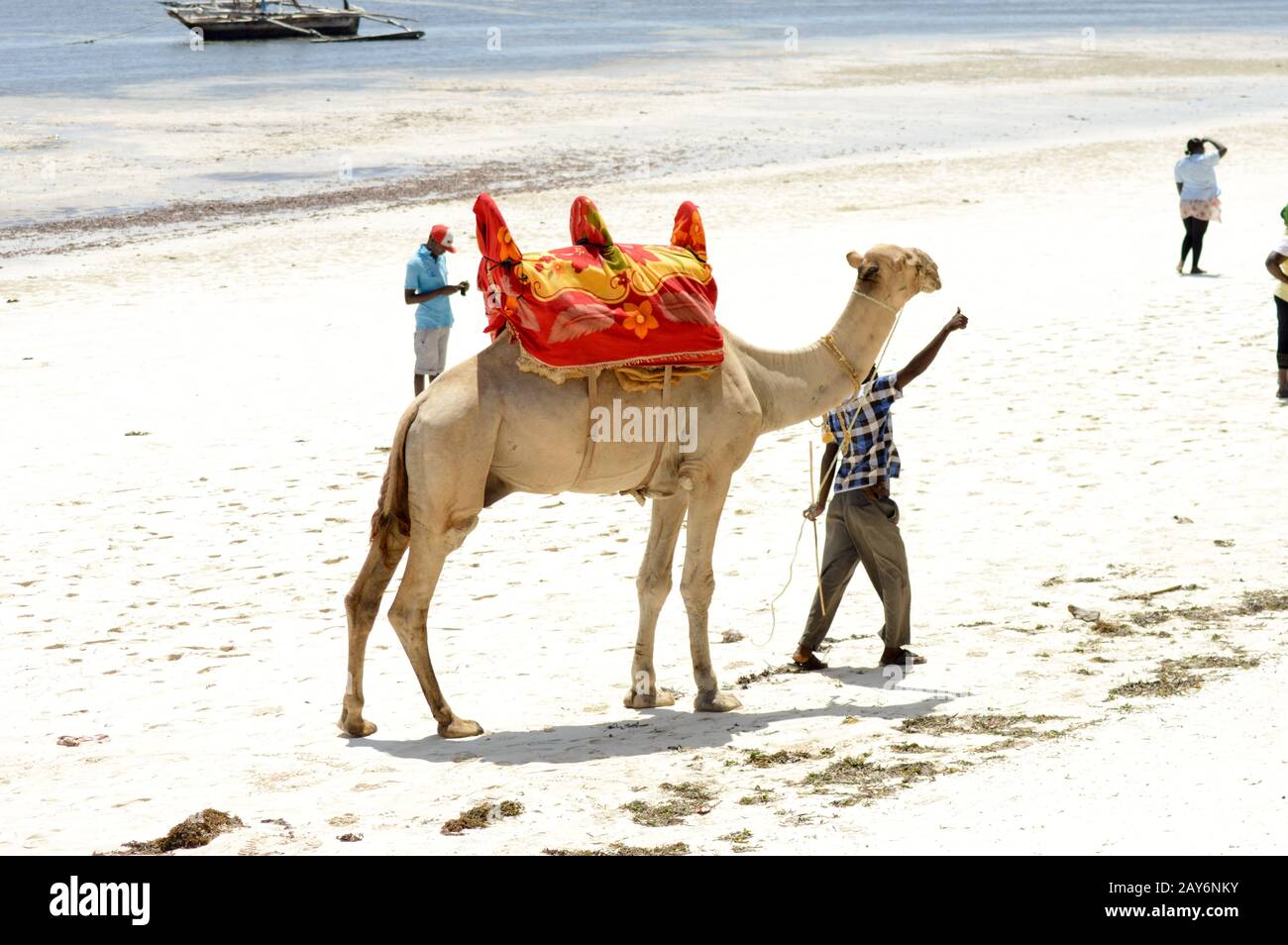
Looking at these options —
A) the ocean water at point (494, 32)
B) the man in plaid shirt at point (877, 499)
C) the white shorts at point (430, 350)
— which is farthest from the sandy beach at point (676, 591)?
the ocean water at point (494, 32)

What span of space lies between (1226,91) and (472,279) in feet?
109

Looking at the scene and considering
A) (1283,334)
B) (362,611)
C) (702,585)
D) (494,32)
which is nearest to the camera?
(362,611)

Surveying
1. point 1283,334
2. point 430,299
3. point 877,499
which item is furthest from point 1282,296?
point 430,299

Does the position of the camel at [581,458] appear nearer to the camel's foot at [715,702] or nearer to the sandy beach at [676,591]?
the camel's foot at [715,702]

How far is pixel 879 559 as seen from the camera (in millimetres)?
8164

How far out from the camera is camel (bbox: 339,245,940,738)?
23.5 ft

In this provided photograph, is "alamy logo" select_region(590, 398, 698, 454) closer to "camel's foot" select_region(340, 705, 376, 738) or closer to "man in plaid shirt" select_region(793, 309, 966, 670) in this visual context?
"man in plaid shirt" select_region(793, 309, 966, 670)

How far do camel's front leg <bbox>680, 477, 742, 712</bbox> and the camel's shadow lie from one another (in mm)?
95

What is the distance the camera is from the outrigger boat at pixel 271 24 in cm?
7188

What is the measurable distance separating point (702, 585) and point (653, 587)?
24 cm

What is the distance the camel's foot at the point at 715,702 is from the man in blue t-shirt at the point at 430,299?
276 inches

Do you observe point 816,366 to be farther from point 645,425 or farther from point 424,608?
point 424,608

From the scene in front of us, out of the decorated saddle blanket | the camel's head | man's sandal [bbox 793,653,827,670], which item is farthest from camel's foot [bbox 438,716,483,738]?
the camel's head

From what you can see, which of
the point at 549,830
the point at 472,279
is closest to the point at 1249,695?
the point at 549,830
